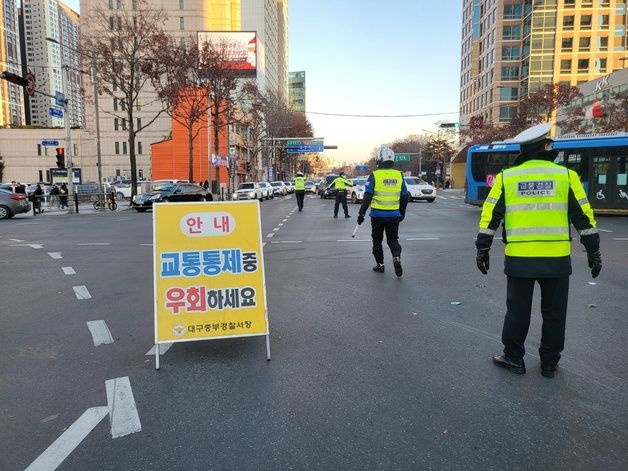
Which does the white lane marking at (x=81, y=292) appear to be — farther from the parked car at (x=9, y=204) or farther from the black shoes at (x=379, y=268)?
the parked car at (x=9, y=204)

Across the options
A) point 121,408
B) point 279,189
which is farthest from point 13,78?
point 279,189

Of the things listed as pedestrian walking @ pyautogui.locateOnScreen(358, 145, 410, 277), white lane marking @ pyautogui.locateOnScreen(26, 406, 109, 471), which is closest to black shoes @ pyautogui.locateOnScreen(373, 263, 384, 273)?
pedestrian walking @ pyautogui.locateOnScreen(358, 145, 410, 277)

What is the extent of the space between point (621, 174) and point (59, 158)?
90.8ft

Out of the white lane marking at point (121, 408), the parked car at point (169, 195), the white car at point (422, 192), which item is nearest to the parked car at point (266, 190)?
the white car at point (422, 192)

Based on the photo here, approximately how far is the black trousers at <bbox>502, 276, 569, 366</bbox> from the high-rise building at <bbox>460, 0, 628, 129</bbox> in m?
75.2

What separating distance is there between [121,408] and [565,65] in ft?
296

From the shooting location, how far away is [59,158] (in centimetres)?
2833

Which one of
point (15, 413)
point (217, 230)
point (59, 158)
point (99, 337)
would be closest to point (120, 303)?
point (99, 337)

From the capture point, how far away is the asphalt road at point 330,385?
9.59 feet

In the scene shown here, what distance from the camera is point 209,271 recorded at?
4.52 metres

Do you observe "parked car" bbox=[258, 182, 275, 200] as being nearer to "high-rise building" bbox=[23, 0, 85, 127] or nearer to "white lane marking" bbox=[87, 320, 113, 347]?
"high-rise building" bbox=[23, 0, 85, 127]

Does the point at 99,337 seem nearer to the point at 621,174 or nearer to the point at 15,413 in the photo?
the point at 15,413

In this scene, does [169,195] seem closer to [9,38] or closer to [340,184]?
[340,184]

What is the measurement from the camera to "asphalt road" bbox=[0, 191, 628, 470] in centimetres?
292
